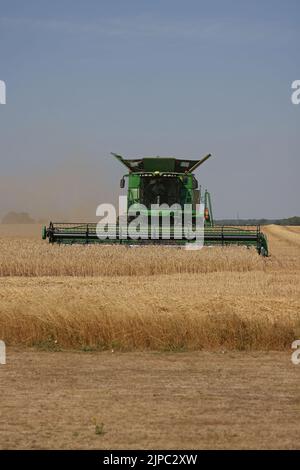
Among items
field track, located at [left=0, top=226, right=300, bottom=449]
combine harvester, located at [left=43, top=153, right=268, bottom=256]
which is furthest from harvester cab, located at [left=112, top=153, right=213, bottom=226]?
field track, located at [left=0, top=226, right=300, bottom=449]

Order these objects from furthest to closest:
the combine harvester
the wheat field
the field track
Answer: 1. the combine harvester
2. the wheat field
3. the field track

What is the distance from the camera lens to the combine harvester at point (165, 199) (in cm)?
2044

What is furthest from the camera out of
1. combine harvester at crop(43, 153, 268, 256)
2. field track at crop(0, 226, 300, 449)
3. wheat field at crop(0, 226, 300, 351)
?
combine harvester at crop(43, 153, 268, 256)

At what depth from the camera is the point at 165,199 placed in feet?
70.5

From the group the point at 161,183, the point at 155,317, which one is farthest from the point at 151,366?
the point at 161,183

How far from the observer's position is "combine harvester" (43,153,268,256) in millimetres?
20438

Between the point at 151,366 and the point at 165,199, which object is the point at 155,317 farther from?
the point at 165,199

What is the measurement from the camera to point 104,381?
858 cm

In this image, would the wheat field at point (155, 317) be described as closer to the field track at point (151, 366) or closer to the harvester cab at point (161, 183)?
the field track at point (151, 366)

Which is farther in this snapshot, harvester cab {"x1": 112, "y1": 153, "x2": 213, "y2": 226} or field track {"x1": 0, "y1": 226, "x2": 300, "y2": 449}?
harvester cab {"x1": 112, "y1": 153, "x2": 213, "y2": 226}

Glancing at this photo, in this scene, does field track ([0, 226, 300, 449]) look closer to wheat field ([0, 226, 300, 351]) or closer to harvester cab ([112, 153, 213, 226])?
wheat field ([0, 226, 300, 351])

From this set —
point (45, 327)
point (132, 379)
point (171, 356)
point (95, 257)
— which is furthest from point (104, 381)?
point (95, 257)
